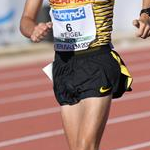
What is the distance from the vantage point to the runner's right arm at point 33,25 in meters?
3.27

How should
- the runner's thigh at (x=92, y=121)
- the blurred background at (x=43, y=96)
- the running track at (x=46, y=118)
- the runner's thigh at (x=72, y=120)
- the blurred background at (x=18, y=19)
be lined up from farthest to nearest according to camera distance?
the blurred background at (x=18, y=19) → the blurred background at (x=43, y=96) → the running track at (x=46, y=118) → the runner's thigh at (x=72, y=120) → the runner's thigh at (x=92, y=121)

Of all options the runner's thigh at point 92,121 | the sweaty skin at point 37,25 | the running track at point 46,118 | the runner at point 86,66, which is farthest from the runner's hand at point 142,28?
the running track at point 46,118

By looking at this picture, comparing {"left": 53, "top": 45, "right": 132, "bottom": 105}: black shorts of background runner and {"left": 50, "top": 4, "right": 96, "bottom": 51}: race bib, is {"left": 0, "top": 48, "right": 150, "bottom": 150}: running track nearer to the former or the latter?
{"left": 53, "top": 45, "right": 132, "bottom": 105}: black shorts of background runner

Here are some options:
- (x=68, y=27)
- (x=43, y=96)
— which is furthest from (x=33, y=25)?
(x=43, y=96)

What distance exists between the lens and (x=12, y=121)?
7.75 meters

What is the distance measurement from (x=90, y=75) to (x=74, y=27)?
0.93 ft

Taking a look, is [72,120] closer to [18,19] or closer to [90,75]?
[90,75]

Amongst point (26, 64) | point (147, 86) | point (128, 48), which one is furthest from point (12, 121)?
point (128, 48)

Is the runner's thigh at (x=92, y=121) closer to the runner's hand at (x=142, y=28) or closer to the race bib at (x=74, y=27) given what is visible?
the race bib at (x=74, y=27)

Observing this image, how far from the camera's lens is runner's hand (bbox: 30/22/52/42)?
3.25 metres

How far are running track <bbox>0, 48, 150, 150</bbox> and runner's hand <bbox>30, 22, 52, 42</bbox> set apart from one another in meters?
3.07

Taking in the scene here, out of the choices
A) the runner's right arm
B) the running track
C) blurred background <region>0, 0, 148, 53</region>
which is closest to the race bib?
the runner's right arm

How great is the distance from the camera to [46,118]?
25.4 ft

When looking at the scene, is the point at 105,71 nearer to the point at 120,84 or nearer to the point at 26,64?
the point at 120,84
